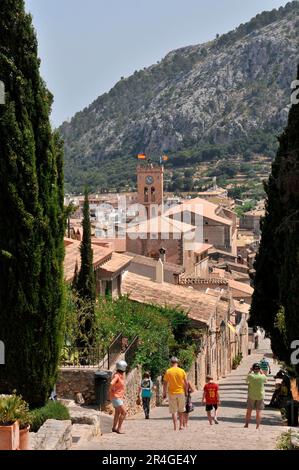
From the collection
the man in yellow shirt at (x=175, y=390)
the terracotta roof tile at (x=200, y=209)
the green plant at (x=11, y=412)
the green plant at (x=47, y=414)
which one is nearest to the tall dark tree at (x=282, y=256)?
the man in yellow shirt at (x=175, y=390)

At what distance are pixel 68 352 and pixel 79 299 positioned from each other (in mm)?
2809

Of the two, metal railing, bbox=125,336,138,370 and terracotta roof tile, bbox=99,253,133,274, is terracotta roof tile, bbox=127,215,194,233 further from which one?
metal railing, bbox=125,336,138,370

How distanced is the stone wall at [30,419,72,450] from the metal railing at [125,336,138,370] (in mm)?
10321

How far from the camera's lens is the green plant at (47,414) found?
13.7 m

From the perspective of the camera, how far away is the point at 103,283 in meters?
33.5

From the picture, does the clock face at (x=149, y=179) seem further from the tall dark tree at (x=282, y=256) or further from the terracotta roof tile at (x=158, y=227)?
the tall dark tree at (x=282, y=256)

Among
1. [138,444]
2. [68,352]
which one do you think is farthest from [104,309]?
[138,444]

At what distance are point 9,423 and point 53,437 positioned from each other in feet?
3.64

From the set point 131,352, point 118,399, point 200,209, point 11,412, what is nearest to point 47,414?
point 118,399

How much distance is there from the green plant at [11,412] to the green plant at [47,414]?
84.6 inches

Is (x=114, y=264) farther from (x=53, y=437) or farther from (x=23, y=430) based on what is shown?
(x=23, y=430)

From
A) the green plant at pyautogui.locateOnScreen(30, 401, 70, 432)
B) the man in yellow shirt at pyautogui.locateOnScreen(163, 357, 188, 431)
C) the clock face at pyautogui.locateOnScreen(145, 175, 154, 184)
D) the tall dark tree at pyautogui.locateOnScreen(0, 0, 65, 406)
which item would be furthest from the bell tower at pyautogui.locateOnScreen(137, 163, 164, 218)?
the green plant at pyautogui.locateOnScreen(30, 401, 70, 432)

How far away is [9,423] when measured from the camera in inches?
426
